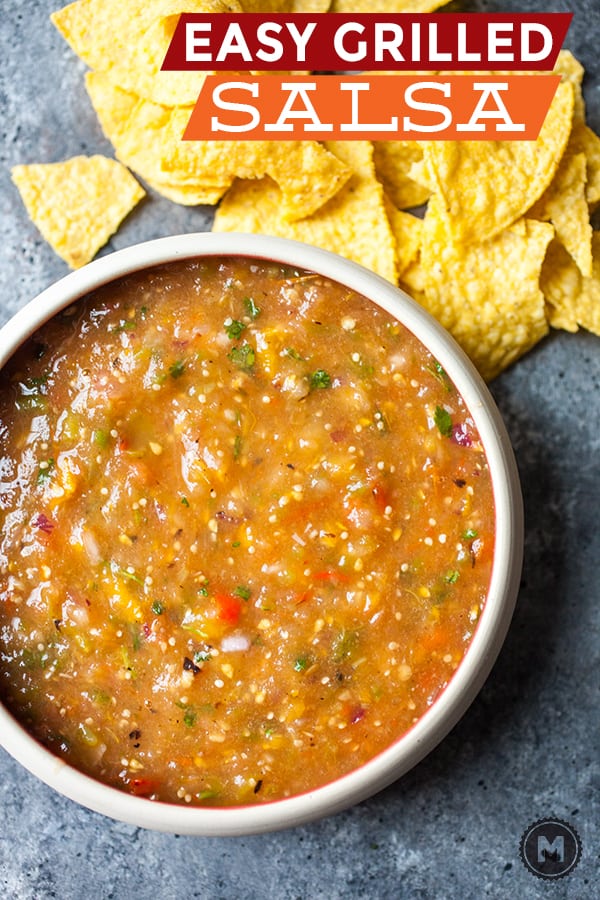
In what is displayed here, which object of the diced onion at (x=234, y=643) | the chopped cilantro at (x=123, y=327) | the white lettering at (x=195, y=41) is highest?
the white lettering at (x=195, y=41)

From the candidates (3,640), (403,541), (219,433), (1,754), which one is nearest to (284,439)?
(219,433)

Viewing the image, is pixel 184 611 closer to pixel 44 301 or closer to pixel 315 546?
pixel 315 546

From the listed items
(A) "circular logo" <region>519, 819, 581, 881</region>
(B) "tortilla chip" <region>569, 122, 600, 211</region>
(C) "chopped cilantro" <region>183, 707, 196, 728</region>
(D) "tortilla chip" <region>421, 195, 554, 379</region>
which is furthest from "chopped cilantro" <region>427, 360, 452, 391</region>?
(A) "circular logo" <region>519, 819, 581, 881</region>

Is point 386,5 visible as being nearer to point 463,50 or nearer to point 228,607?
point 463,50

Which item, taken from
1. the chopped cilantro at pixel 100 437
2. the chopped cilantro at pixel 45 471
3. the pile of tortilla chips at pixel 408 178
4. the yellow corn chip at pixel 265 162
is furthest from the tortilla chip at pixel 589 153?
the chopped cilantro at pixel 45 471

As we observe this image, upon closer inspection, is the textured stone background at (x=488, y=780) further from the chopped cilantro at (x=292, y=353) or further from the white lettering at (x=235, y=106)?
the chopped cilantro at (x=292, y=353)

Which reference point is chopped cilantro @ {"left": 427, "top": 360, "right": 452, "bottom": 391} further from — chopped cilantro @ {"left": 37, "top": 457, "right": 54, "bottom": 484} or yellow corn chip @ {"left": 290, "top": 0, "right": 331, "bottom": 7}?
yellow corn chip @ {"left": 290, "top": 0, "right": 331, "bottom": 7}

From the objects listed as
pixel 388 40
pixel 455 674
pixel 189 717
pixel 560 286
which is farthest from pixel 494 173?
pixel 189 717
